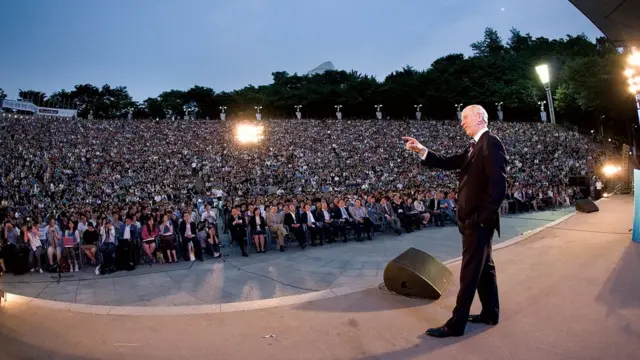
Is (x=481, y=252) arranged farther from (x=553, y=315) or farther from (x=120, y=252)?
(x=120, y=252)

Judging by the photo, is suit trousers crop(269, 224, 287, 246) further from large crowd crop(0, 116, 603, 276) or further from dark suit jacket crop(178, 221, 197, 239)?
dark suit jacket crop(178, 221, 197, 239)

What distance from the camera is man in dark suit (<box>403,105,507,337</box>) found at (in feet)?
9.24

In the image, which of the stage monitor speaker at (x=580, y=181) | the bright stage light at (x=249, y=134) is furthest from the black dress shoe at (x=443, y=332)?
the bright stage light at (x=249, y=134)

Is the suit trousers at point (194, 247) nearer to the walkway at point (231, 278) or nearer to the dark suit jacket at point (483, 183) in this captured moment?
A: the walkway at point (231, 278)

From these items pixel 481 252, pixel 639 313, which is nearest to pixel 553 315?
pixel 639 313

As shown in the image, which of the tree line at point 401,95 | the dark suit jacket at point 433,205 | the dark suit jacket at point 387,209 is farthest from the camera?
the tree line at point 401,95

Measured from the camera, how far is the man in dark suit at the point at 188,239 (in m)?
8.04

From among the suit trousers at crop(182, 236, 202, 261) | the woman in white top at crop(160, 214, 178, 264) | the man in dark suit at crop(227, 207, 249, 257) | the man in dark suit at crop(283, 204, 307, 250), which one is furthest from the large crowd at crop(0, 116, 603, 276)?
the suit trousers at crop(182, 236, 202, 261)

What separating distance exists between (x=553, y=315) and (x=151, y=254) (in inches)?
301

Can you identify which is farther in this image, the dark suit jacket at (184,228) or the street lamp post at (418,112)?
Answer: the street lamp post at (418,112)

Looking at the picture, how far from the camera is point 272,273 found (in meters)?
6.18

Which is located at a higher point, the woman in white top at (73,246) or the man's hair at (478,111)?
the man's hair at (478,111)

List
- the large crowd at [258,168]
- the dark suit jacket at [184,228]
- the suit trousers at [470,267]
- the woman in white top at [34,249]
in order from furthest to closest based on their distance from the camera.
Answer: the large crowd at [258,168], the dark suit jacket at [184,228], the woman in white top at [34,249], the suit trousers at [470,267]

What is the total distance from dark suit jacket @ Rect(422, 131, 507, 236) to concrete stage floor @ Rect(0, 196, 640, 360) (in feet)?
3.23
